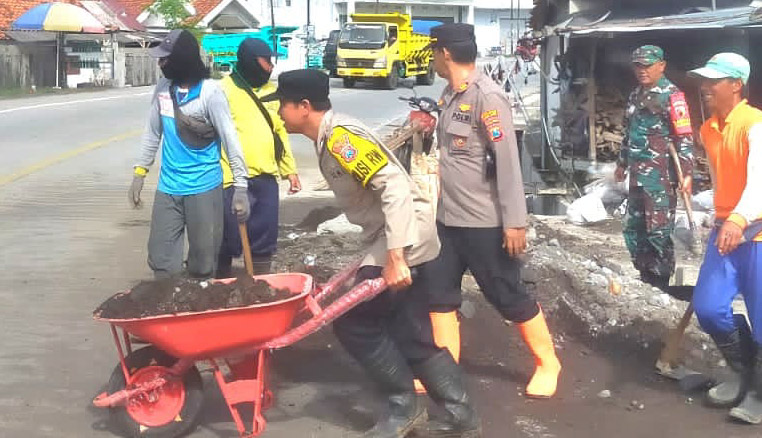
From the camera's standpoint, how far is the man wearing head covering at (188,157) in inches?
214

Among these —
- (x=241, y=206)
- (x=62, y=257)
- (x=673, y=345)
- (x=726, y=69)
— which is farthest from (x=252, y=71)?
(x=62, y=257)

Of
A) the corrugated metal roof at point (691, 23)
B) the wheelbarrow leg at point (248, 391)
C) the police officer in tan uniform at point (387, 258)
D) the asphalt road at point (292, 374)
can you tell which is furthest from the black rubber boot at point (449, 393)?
the corrugated metal roof at point (691, 23)

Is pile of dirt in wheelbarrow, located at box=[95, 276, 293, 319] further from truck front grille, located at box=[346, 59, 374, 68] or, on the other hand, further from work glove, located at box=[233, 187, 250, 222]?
truck front grille, located at box=[346, 59, 374, 68]

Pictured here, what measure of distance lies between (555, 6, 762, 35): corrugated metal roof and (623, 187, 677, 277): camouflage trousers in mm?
4056

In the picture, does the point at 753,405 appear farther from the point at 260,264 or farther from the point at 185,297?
the point at 260,264

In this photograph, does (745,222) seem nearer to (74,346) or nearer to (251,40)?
(251,40)

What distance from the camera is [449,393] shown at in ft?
15.2

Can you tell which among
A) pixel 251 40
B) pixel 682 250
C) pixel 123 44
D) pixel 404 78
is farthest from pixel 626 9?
pixel 123 44

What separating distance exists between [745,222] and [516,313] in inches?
48.3

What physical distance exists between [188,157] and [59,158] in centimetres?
1042

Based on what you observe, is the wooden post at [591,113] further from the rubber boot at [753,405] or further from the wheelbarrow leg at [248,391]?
the wheelbarrow leg at [248,391]

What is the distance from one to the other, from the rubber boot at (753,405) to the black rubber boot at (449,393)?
1287 mm

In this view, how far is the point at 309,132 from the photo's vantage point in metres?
4.52

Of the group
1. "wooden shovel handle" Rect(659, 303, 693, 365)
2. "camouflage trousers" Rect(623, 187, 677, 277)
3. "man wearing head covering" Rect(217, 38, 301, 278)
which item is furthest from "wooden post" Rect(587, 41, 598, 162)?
"wooden shovel handle" Rect(659, 303, 693, 365)
